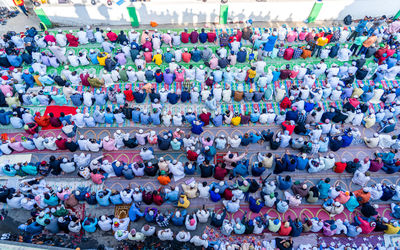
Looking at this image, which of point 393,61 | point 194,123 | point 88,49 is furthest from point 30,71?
point 393,61

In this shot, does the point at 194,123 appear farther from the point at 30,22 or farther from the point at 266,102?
the point at 30,22

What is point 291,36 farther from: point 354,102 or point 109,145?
point 109,145

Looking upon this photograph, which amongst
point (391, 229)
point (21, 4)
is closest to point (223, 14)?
point (21, 4)

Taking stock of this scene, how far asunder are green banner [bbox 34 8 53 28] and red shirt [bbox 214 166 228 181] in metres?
17.0

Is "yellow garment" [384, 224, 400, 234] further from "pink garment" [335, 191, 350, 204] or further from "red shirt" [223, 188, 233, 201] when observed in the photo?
"red shirt" [223, 188, 233, 201]

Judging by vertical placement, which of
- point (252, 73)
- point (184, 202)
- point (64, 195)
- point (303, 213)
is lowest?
point (303, 213)

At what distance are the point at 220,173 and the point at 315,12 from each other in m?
15.1

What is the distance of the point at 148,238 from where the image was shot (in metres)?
12.7

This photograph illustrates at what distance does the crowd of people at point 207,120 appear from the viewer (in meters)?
13.1

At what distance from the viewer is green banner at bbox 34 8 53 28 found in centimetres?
2069

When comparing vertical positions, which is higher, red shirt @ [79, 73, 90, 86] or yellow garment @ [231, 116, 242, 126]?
red shirt @ [79, 73, 90, 86]

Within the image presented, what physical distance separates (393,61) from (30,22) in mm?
25500

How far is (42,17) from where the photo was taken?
2111cm

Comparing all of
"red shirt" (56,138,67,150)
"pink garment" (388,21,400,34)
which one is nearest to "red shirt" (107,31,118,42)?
"red shirt" (56,138,67,150)
